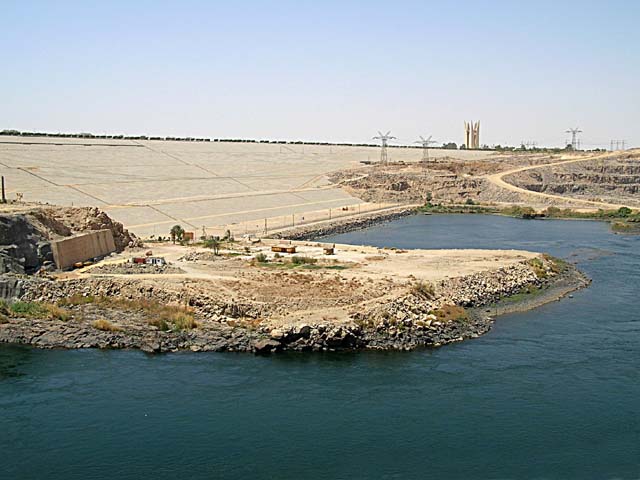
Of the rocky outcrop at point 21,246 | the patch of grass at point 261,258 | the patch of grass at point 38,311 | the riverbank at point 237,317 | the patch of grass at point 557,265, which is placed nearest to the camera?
the riverbank at point 237,317

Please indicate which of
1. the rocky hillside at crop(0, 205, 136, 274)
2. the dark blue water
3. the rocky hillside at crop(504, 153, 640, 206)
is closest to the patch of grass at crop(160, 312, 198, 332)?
the dark blue water

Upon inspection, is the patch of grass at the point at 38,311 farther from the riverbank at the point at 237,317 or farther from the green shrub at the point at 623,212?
the green shrub at the point at 623,212

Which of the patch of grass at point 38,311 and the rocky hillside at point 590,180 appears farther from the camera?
the rocky hillside at point 590,180

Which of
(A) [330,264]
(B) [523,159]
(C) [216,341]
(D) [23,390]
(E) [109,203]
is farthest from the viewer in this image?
(B) [523,159]

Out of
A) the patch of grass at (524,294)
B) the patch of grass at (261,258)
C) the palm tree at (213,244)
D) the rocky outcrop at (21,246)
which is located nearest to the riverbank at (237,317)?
the patch of grass at (524,294)

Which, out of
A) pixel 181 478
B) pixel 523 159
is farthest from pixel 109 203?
pixel 523 159

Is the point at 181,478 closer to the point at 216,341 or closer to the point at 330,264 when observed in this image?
the point at 216,341
